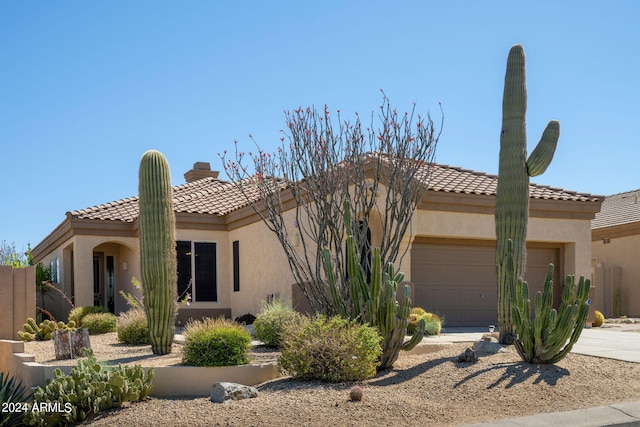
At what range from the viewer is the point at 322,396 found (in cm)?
860

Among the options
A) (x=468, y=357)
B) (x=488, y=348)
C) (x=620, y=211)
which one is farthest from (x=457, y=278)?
(x=620, y=211)

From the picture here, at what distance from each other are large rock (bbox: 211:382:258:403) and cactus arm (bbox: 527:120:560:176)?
5587 millimetres

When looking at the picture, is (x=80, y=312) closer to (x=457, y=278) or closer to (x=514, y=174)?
(x=457, y=278)

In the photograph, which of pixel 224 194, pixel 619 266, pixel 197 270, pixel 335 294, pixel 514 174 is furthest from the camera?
pixel 619 266

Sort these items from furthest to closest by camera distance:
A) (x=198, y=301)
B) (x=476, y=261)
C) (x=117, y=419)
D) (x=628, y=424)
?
(x=198, y=301) → (x=476, y=261) → (x=117, y=419) → (x=628, y=424)

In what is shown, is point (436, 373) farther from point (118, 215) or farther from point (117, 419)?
point (118, 215)

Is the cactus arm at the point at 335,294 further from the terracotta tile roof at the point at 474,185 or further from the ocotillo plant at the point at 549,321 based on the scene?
the terracotta tile roof at the point at 474,185

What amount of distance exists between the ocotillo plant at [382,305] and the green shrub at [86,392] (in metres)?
3.05

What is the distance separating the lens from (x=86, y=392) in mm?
8844

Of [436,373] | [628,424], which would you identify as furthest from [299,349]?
[628,424]

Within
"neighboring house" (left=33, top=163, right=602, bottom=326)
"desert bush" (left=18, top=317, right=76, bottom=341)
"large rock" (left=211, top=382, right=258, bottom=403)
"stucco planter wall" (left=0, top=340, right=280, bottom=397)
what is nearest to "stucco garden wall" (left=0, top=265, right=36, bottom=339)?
"desert bush" (left=18, top=317, right=76, bottom=341)

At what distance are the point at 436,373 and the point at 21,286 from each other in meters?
11.0

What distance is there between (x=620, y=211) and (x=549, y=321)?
19925mm

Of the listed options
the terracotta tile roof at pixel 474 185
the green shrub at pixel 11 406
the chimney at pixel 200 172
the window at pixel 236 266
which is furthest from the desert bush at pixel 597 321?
the chimney at pixel 200 172
